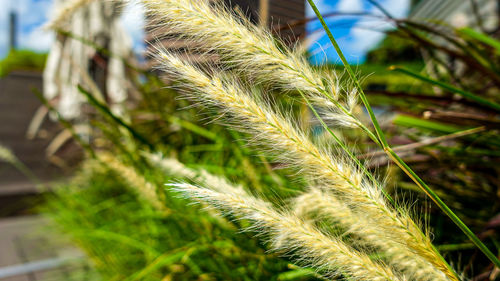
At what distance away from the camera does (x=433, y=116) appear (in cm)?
63

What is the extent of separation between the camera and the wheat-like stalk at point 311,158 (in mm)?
Answer: 244

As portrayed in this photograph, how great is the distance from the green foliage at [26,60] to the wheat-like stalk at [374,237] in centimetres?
849

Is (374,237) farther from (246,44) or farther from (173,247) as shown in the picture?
(173,247)

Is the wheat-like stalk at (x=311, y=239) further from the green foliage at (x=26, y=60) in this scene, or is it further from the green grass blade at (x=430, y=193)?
the green foliage at (x=26, y=60)

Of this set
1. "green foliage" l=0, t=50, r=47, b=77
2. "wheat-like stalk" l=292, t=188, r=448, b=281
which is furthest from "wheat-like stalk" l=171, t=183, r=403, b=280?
"green foliage" l=0, t=50, r=47, b=77

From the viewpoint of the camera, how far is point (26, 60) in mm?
7598

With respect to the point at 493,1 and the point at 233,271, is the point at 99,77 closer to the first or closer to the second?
the point at 233,271

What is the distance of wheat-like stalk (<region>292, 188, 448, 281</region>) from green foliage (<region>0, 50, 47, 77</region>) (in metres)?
8.49

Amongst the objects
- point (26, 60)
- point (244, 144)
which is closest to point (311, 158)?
point (244, 144)

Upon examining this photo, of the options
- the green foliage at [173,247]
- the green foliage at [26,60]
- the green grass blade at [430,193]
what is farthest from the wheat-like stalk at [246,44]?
the green foliage at [26,60]

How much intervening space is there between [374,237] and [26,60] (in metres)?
9.24

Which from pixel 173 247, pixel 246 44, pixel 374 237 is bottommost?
pixel 173 247

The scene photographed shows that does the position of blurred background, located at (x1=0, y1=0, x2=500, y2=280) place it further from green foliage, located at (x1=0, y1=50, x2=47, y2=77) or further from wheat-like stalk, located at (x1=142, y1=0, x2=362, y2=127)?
green foliage, located at (x1=0, y1=50, x2=47, y2=77)

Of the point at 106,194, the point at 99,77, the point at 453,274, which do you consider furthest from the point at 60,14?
the point at 99,77
